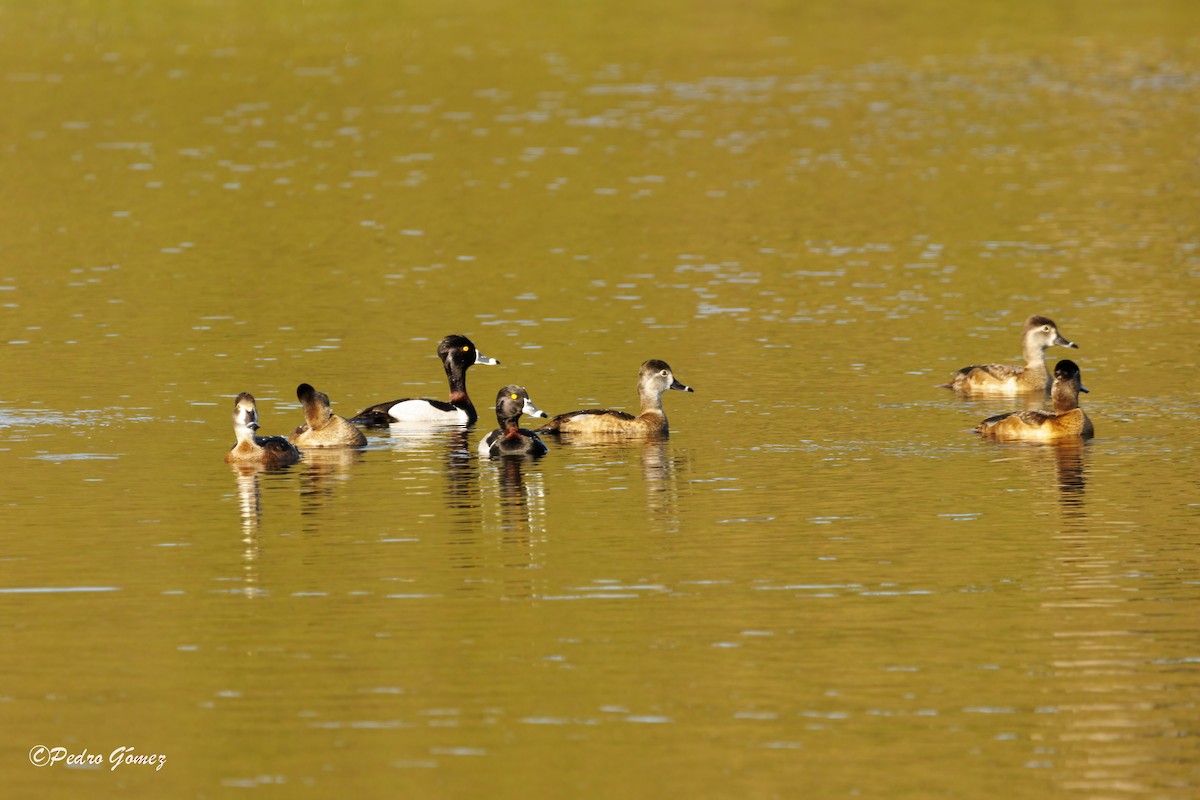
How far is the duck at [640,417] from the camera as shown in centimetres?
2902

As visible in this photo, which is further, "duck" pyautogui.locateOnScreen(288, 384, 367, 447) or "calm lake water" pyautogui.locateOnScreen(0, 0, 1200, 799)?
"duck" pyautogui.locateOnScreen(288, 384, 367, 447)

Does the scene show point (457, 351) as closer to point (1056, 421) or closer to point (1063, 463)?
point (1056, 421)

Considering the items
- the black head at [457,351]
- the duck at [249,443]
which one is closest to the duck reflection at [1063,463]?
the black head at [457,351]

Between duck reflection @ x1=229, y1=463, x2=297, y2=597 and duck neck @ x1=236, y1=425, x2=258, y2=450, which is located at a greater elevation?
duck neck @ x1=236, y1=425, x2=258, y2=450

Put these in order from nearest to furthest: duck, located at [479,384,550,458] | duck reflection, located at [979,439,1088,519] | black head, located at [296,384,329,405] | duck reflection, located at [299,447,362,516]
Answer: duck reflection, located at [979,439,1088,519], duck reflection, located at [299,447,362,516], duck, located at [479,384,550,458], black head, located at [296,384,329,405]

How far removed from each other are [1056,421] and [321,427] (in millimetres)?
8993

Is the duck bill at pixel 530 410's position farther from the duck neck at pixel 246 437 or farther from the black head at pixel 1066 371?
the black head at pixel 1066 371

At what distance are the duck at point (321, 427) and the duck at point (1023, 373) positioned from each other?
29.4 ft

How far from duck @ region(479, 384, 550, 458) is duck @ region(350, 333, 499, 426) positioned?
1.65 metres

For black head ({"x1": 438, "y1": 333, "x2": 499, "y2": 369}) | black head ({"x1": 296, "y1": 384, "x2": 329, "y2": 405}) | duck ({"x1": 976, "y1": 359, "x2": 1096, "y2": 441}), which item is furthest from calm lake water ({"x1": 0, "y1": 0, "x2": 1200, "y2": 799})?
black head ({"x1": 438, "y1": 333, "x2": 499, "y2": 369})

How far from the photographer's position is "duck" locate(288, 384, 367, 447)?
2825 centimetres

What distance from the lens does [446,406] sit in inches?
1219

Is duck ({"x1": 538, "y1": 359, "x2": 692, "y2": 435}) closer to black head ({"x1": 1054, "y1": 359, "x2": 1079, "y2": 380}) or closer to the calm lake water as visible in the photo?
the calm lake water

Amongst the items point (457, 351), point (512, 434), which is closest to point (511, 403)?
point (512, 434)
